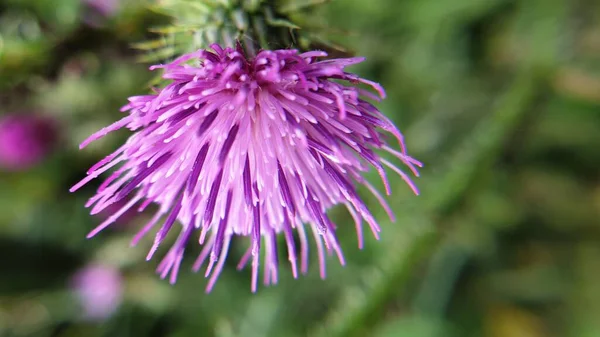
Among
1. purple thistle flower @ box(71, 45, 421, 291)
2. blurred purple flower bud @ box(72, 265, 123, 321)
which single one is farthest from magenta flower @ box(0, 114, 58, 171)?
purple thistle flower @ box(71, 45, 421, 291)

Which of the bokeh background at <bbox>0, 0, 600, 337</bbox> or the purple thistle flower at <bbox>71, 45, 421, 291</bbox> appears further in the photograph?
the bokeh background at <bbox>0, 0, 600, 337</bbox>

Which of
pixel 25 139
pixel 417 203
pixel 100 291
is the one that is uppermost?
pixel 25 139

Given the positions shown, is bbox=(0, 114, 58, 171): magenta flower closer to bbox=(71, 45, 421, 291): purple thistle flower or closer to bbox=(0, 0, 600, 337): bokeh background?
bbox=(0, 0, 600, 337): bokeh background

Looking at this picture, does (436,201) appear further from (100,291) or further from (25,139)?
(25,139)

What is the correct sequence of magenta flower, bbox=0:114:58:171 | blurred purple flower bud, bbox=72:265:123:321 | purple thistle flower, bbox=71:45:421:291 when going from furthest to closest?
1. blurred purple flower bud, bbox=72:265:123:321
2. magenta flower, bbox=0:114:58:171
3. purple thistle flower, bbox=71:45:421:291

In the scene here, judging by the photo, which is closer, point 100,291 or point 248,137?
point 248,137

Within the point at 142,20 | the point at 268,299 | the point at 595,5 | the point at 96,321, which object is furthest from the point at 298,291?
the point at 595,5

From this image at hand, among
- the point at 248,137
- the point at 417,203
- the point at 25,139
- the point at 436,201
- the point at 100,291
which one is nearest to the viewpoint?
the point at 248,137

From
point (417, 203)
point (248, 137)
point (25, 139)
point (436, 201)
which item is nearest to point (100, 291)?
point (25, 139)
